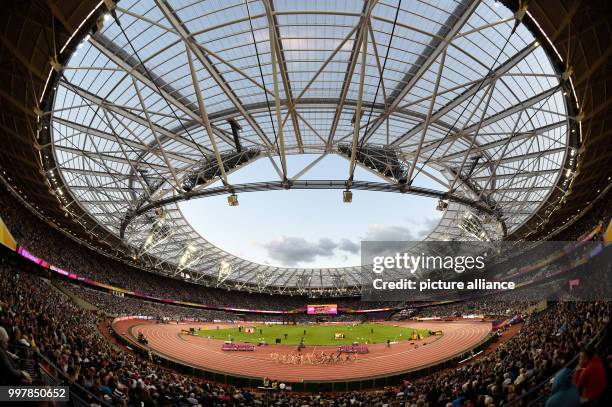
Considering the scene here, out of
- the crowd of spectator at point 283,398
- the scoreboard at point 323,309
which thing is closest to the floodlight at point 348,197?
the crowd of spectator at point 283,398

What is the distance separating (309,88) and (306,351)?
29.2 m

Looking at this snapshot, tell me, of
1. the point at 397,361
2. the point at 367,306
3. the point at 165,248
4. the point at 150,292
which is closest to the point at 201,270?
the point at 150,292

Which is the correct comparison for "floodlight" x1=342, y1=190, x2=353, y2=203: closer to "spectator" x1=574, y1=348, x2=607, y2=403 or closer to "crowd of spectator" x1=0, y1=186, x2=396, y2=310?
"spectator" x1=574, y1=348, x2=607, y2=403

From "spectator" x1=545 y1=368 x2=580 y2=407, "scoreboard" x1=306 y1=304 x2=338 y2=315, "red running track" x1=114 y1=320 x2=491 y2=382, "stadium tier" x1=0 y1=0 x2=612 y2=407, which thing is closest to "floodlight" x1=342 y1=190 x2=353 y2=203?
"stadium tier" x1=0 y1=0 x2=612 y2=407

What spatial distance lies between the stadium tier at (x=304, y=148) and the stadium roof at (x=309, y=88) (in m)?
0.15

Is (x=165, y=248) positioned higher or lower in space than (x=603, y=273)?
higher

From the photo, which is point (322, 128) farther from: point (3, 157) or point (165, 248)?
point (165, 248)

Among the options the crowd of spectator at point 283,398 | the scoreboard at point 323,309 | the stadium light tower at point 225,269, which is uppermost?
the stadium light tower at point 225,269

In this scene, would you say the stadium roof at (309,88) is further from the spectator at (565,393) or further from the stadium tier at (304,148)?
the spectator at (565,393)

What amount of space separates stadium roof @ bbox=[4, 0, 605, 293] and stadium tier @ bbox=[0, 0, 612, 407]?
149 mm

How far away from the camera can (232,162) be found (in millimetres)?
27438

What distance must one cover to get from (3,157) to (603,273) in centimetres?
4927

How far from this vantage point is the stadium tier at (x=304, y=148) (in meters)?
13.1

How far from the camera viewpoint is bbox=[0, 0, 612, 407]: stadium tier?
42.9 feet
